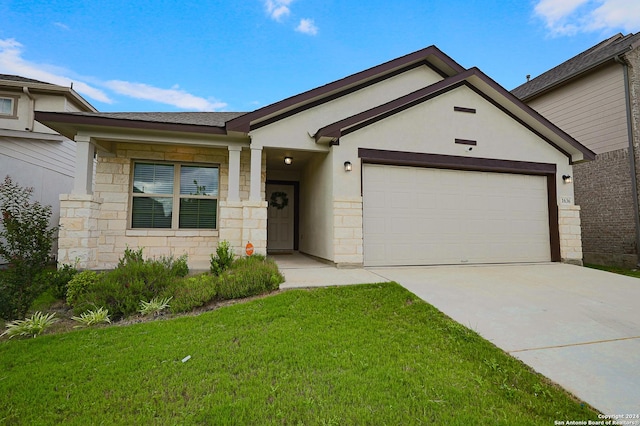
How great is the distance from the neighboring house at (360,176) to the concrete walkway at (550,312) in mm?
978

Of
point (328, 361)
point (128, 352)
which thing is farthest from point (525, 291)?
point (128, 352)

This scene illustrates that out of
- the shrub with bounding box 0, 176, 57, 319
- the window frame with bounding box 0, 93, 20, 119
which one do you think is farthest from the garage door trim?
the window frame with bounding box 0, 93, 20, 119

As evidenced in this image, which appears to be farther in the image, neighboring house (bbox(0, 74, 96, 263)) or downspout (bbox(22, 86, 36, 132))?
downspout (bbox(22, 86, 36, 132))

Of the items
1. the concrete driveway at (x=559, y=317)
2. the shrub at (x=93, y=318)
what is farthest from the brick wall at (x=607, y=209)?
the shrub at (x=93, y=318)

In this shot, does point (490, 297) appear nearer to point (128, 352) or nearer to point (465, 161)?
point (465, 161)

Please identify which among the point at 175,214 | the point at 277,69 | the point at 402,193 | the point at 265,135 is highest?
the point at 277,69

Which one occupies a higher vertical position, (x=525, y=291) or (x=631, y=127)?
(x=631, y=127)

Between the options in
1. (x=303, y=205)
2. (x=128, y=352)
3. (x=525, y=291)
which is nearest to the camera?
(x=128, y=352)

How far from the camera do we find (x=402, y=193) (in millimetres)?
7379

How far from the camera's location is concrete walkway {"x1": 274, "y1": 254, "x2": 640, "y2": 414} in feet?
8.42

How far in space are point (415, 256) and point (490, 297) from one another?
2.64m

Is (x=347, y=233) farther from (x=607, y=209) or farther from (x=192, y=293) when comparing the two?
(x=607, y=209)

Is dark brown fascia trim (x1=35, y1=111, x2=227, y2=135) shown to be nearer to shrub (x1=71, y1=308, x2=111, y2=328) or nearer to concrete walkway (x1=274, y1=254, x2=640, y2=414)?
concrete walkway (x1=274, y1=254, x2=640, y2=414)

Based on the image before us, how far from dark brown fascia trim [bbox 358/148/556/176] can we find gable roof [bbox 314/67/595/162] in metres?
0.67
